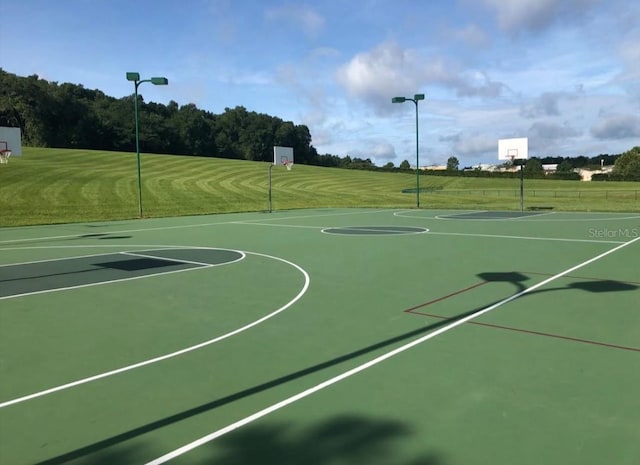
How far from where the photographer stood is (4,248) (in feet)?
48.5

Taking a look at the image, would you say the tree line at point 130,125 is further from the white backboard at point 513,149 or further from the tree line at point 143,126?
the white backboard at point 513,149

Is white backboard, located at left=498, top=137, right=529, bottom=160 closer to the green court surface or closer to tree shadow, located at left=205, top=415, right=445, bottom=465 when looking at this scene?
the green court surface

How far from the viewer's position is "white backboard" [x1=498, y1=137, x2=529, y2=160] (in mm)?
28344

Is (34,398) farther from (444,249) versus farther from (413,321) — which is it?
(444,249)

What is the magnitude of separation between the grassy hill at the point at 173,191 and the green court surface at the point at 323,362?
18.4 meters

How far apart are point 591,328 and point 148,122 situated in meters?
88.0

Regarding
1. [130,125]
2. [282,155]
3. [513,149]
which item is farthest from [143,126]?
[513,149]

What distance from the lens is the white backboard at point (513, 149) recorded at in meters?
28.3

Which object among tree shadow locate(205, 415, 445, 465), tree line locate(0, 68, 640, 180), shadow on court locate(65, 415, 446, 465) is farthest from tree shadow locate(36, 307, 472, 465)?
tree line locate(0, 68, 640, 180)

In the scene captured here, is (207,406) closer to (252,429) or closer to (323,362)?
(252,429)

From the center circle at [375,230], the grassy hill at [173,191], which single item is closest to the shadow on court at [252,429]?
the center circle at [375,230]

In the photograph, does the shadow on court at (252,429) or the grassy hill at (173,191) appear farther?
the grassy hill at (173,191)

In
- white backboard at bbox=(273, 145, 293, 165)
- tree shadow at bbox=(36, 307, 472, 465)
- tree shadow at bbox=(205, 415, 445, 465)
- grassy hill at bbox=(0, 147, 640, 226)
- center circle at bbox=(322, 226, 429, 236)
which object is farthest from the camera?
white backboard at bbox=(273, 145, 293, 165)

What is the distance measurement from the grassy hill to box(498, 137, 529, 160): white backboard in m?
3.60
